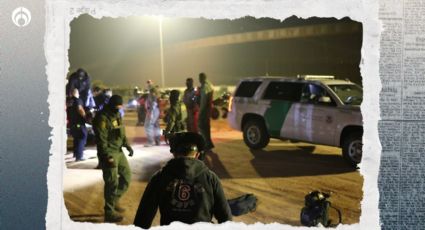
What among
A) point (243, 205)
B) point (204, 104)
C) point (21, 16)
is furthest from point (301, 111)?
point (21, 16)

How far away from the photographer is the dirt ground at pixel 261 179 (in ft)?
20.5

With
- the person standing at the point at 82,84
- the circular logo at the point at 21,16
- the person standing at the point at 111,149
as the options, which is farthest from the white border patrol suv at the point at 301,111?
the circular logo at the point at 21,16

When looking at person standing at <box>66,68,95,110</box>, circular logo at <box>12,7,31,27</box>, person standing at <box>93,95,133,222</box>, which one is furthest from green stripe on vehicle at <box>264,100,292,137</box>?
circular logo at <box>12,7,31,27</box>

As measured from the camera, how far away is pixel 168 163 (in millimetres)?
3518

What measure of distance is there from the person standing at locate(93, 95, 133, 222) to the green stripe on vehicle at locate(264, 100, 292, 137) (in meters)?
4.69

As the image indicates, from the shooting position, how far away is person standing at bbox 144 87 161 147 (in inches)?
426

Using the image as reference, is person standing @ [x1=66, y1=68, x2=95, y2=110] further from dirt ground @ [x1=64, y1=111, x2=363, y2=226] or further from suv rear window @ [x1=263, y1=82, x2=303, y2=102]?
suv rear window @ [x1=263, y1=82, x2=303, y2=102]

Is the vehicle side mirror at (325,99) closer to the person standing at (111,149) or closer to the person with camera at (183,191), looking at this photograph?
the person standing at (111,149)

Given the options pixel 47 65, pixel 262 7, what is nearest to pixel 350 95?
pixel 262 7

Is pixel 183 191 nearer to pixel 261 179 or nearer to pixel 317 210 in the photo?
pixel 317 210

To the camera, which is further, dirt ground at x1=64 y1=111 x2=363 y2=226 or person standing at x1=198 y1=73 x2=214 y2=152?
person standing at x1=198 y1=73 x2=214 y2=152

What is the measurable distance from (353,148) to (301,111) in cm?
140

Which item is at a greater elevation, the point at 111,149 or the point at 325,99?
the point at 325,99

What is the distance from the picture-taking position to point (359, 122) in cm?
834
